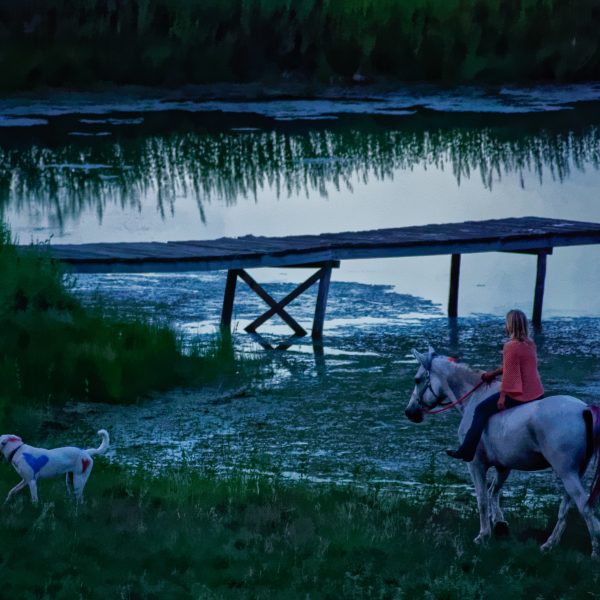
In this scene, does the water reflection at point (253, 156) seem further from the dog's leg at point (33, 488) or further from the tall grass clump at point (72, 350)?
the dog's leg at point (33, 488)

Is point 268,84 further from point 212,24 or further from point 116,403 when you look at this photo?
point 116,403

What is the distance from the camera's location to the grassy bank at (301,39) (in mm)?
36031

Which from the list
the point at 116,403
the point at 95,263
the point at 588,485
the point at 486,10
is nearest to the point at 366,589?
the point at 588,485

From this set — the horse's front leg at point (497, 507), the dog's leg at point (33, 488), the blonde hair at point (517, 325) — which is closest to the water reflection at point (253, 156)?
the dog's leg at point (33, 488)

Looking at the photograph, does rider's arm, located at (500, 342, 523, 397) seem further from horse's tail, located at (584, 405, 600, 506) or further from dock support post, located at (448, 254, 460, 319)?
dock support post, located at (448, 254, 460, 319)

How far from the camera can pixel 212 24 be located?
37.7m

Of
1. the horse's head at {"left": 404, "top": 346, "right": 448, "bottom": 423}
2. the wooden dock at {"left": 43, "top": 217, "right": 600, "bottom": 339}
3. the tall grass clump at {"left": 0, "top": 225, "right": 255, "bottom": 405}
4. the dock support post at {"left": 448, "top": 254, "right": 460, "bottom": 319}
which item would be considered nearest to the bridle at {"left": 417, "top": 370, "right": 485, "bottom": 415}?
the horse's head at {"left": 404, "top": 346, "right": 448, "bottom": 423}

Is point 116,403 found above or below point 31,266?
below

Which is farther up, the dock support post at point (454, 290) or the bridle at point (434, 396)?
the bridle at point (434, 396)

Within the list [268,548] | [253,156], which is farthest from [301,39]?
[268,548]

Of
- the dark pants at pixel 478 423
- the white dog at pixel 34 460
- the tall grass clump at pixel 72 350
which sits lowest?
the tall grass clump at pixel 72 350

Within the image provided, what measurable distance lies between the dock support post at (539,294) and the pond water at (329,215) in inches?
8.6

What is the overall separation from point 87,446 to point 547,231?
8.03m

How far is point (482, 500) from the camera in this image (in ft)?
29.0
